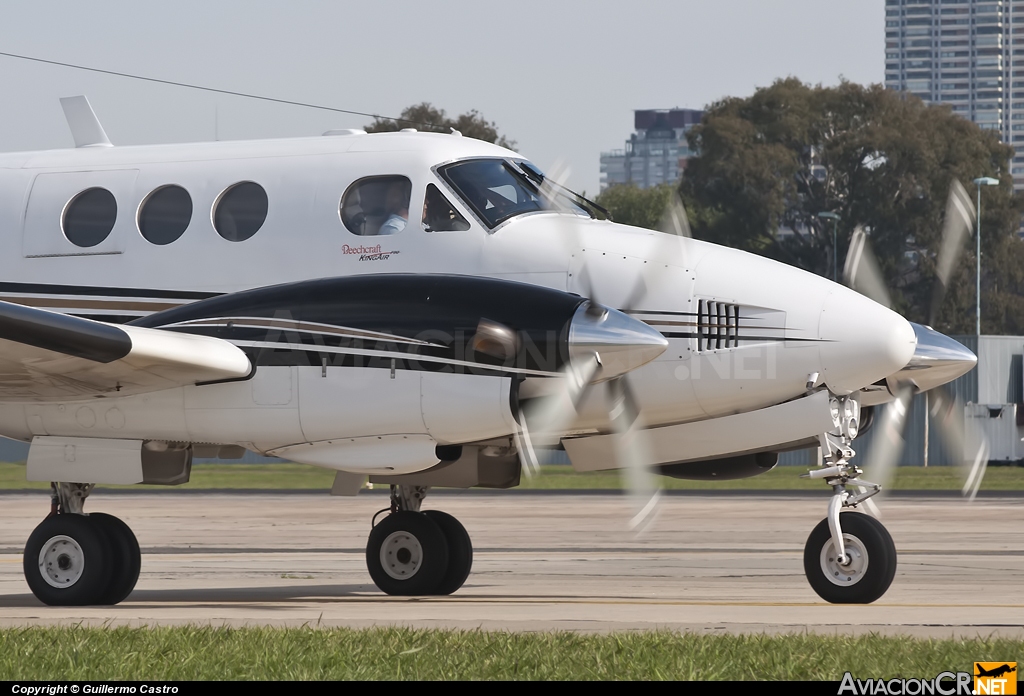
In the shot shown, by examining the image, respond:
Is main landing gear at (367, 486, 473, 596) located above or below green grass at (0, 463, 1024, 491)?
above

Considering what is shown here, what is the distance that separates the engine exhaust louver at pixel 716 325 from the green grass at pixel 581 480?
24373 millimetres

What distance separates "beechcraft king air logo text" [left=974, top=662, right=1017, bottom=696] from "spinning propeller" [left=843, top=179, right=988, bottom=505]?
428 centimetres

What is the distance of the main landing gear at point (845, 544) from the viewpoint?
35.0ft

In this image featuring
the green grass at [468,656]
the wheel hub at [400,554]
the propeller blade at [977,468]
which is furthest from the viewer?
the wheel hub at [400,554]

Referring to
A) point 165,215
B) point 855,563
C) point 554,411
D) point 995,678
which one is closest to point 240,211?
point 165,215

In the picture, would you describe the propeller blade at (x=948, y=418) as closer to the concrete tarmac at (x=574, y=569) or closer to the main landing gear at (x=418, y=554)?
the concrete tarmac at (x=574, y=569)

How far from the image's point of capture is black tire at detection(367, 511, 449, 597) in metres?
13.3

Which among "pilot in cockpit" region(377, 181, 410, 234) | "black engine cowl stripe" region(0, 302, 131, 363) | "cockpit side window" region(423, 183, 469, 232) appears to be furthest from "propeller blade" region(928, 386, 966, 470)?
"black engine cowl stripe" region(0, 302, 131, 363)

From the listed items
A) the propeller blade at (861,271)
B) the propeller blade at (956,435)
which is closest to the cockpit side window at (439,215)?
the propeller blade at (861,271)

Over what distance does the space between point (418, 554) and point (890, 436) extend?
4.48 m

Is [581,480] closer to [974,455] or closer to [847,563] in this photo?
[974,455]

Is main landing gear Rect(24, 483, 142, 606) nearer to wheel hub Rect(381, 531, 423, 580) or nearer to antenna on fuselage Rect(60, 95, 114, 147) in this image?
wheel hub Rect(381, 531, 423, 580)

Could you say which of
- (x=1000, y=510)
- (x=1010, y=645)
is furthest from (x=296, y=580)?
(x=1000, y=510)

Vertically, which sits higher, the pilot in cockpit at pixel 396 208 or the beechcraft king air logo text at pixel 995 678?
the pilot in cockpit at pixel 396 208
